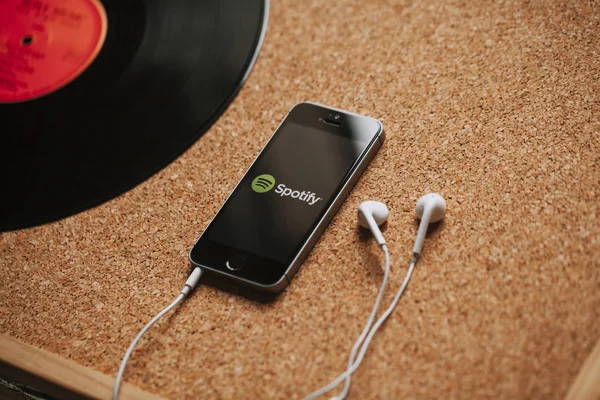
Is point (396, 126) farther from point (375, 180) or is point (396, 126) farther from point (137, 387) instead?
point (137, 387)

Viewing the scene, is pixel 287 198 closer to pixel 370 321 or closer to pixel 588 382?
pixel 370 321

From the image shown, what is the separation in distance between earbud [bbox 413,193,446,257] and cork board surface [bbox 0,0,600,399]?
0.05 ft

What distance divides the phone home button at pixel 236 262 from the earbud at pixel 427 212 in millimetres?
172

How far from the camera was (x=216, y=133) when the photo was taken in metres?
0.71

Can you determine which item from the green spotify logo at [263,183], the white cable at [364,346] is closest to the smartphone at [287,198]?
the green spotify logo at [263,183]

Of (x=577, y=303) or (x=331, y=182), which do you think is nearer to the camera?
(x=577, y=303)

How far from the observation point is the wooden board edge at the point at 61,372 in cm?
53

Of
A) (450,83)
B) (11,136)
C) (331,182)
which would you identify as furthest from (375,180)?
(11,136)

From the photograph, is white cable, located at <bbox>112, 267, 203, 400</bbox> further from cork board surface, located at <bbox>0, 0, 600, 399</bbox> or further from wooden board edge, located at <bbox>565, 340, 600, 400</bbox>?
wooden board edge, located at <bbox>565, 340, 600, 400</bbox>

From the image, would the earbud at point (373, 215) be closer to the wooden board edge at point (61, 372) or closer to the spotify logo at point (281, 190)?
the spotify logo at point (281, 190)

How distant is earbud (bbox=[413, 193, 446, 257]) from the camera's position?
555 millimetres

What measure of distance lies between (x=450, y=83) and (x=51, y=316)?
1.72ft

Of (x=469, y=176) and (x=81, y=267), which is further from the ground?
(x=469, y=176)

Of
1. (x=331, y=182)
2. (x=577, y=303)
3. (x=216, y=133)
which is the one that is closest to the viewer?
(x=577, y=303)
